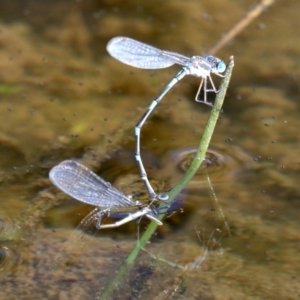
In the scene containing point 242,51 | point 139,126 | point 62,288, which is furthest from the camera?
point 242,51

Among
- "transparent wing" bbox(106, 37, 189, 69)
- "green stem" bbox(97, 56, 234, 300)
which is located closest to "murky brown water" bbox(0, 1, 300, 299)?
"green stem" bbox(97, 56, 234, 300)

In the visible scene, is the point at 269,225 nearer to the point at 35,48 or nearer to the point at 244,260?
the point at 244,260

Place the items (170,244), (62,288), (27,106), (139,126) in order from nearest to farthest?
(62,288)
(170,244)
(139,126)
(27,106)

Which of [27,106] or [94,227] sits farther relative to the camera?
[27,106]

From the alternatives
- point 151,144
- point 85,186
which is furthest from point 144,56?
point 85,186

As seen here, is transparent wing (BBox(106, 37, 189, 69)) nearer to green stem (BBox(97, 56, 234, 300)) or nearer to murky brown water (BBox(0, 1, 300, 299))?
murky brown water (BBox(0, 1, 300, 299))

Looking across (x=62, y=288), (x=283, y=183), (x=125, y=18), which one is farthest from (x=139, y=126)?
(x=125, y=18)

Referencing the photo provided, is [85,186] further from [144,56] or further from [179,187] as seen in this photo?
[144,56]
